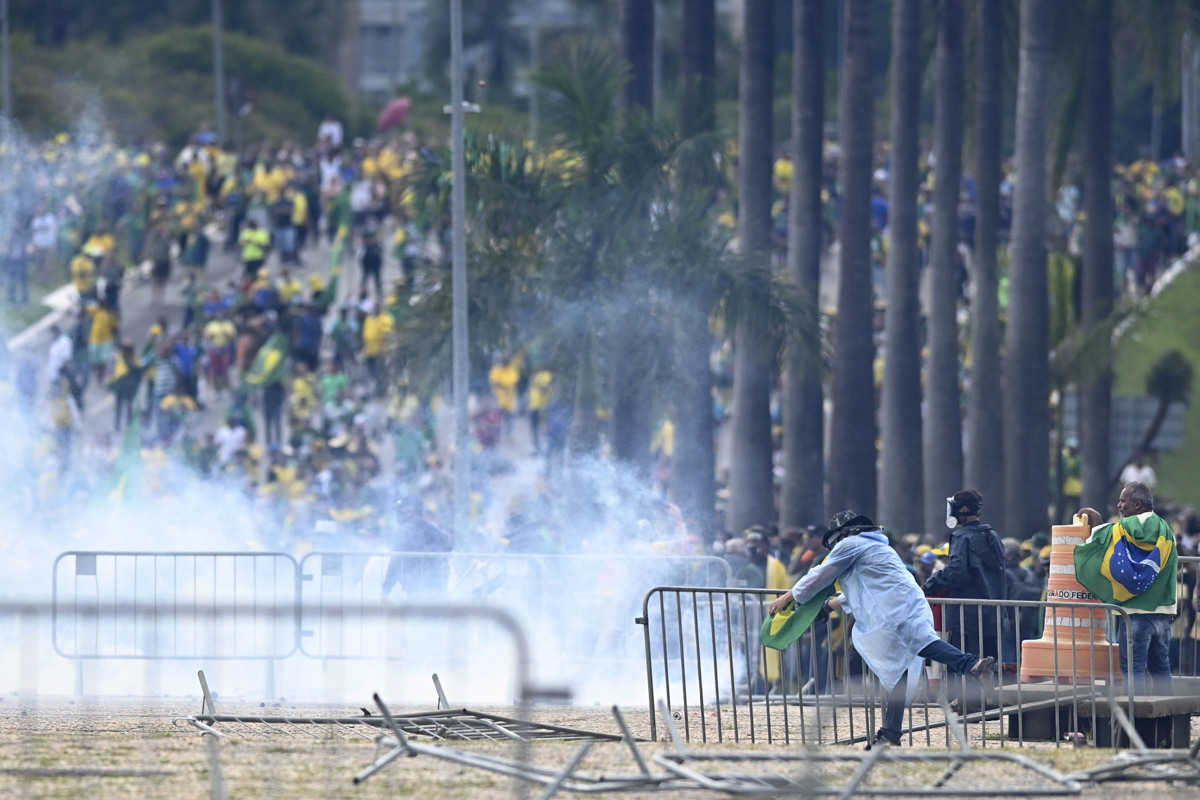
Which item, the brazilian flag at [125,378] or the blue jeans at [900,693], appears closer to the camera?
the blue jeans at [900,693]

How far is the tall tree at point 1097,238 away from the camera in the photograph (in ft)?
92.6

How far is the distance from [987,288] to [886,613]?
15.6m

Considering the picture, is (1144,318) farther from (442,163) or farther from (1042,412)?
(442,163)

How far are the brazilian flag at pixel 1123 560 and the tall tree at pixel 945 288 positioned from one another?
13.3m

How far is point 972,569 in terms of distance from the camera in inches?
491

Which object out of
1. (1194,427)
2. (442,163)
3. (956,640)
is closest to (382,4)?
(1194,427)

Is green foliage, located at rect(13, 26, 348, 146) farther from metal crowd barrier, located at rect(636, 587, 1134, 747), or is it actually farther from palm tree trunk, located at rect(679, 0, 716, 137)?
metal crowd barrier, located at rect(636, 587, 1134, 747)

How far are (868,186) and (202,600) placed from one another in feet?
38.2

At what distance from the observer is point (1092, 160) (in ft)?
95.3

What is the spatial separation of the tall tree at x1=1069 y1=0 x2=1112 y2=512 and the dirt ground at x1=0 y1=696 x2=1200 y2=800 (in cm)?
1751

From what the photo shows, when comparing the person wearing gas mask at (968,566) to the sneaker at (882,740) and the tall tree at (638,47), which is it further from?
the tall tree at (638,47)

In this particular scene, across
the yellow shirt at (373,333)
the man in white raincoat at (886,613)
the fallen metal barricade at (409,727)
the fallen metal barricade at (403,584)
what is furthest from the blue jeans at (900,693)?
the yellow shirt at (373,333)

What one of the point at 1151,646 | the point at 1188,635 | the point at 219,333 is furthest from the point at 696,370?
the point at 219,333

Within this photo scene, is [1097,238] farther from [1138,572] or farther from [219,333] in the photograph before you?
[1138,572]
